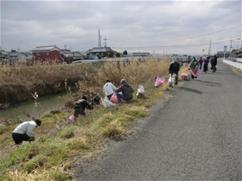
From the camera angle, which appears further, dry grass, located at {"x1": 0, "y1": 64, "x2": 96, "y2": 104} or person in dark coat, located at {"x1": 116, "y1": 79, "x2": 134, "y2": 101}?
dry grass, located at {"x1": 0, "y1": 64, "x2": 96, "y2": 104}

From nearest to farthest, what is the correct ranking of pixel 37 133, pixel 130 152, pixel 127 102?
pixel 130 152, pixel 37 133, pixel 127 102

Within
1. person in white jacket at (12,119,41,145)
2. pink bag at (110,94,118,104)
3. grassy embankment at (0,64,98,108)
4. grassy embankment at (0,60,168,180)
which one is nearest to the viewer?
→ grassy embankment at (0,60,168,180)

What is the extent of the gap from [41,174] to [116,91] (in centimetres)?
1002

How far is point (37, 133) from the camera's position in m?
12.9

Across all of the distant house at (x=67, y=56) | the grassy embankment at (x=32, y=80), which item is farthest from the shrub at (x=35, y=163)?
the distant house at (x=67, y=56)

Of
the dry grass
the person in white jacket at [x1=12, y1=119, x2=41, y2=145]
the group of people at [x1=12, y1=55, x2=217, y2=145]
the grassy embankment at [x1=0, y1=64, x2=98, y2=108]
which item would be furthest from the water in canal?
the person in white jacket at [x1=12, y1=119, x2=41, y2=145]

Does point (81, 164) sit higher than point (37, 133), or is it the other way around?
point (81, 164)


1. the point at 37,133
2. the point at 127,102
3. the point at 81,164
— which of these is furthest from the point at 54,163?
the point at 127,102

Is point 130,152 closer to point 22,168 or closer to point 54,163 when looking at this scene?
point 54,163

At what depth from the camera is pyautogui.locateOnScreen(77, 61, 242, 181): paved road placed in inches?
241

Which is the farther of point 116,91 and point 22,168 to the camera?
point 116,91

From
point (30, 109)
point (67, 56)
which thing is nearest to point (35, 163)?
point (30, 109)

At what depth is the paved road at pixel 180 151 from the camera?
241 inches

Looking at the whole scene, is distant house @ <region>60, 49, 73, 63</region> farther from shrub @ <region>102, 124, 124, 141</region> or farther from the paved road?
shrub @ <region>102, 124, 124, 141</region>
